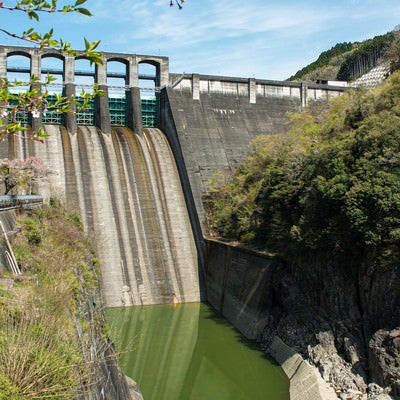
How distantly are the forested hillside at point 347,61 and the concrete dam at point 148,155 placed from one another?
2425 centimetres

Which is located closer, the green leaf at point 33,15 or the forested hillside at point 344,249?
the green leaf at point 33,15

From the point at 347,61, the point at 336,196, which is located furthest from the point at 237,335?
the point at 347,61

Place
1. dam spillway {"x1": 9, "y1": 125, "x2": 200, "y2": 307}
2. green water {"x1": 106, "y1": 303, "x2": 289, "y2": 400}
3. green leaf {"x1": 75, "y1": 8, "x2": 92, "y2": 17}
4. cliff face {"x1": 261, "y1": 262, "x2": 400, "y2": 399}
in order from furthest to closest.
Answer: dam spillway {"x1": 9, "y1": 125, "x2": 200, "y2": 307}, green water {"x1": 106, "y1": 303, "x2": 289, "y2": 400}, cliff face {"x1": 261, "y1": 262, "x2": 400, "y2": 399}, green leaf {"x1": 75, "y1": 8, "x2": 92, "y2": 17}

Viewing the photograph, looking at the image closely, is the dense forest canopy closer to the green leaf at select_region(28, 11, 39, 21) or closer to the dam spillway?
the dam spillway

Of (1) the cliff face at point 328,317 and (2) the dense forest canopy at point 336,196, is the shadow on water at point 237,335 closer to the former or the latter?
(1) the cliff face at point 328,317

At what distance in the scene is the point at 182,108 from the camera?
29.5m

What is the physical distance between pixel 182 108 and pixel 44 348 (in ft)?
82.8

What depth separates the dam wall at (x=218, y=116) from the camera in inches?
1072

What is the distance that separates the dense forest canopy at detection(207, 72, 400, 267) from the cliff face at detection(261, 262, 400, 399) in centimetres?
64

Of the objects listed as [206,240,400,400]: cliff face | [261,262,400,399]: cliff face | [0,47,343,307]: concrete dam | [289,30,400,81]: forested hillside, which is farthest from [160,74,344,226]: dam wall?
[289,30,400,81]: forested hillside

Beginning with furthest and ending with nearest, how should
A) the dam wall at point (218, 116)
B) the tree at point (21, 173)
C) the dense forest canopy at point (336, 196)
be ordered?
the dam wall at point (218, 116) < the tree at point (21, 173) < the dense forest canopy at point (336, 196)

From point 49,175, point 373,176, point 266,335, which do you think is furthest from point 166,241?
point 373,176

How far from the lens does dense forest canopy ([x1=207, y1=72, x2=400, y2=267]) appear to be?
13.8 meters

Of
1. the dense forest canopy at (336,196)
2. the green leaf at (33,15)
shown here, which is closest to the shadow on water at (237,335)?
the dense forest canopy at (336,196)
